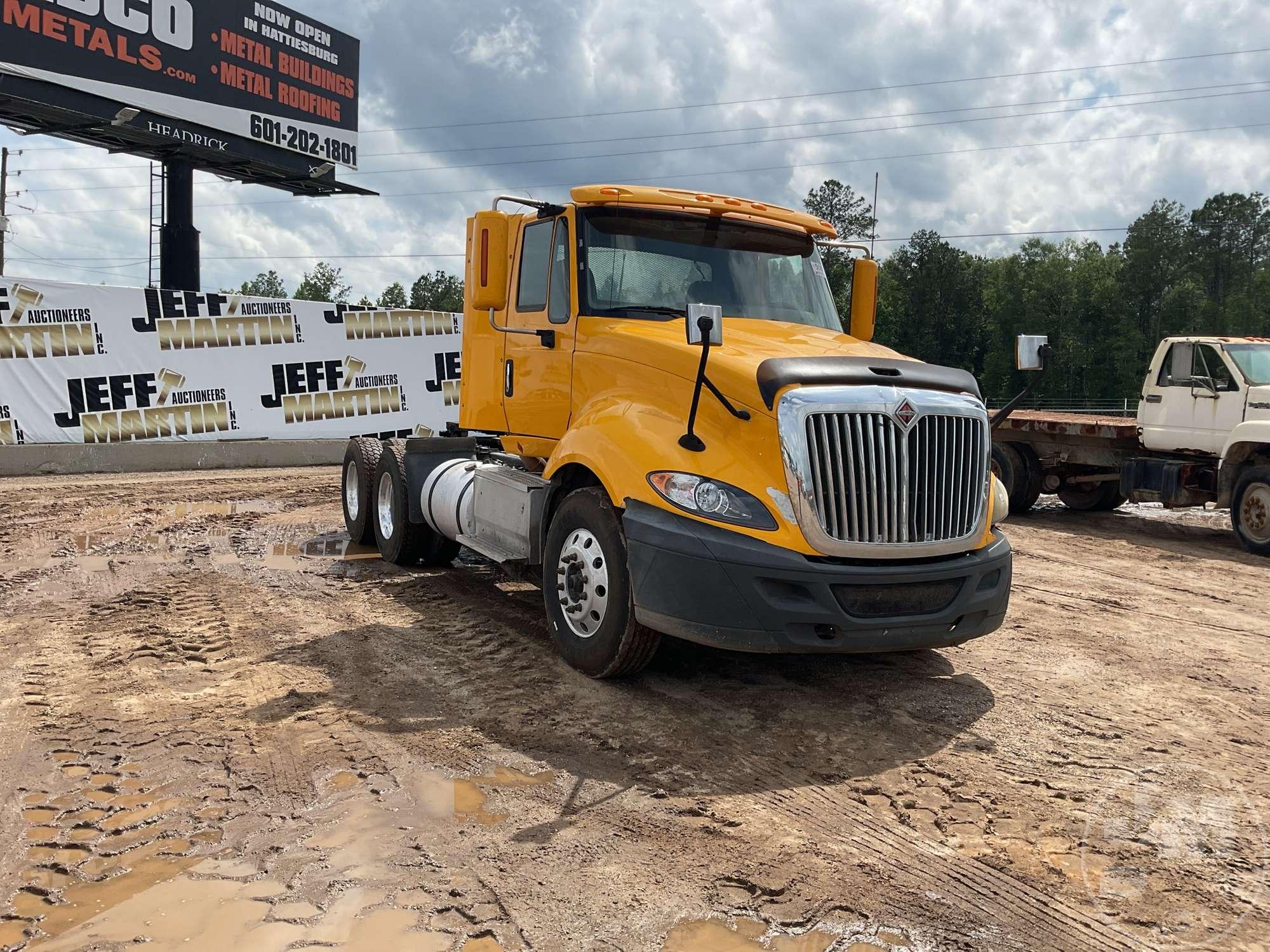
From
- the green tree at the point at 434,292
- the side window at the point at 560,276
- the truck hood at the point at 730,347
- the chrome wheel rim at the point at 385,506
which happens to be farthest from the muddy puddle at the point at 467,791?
the green tree at the point at 434,292

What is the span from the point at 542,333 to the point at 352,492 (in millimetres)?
4280

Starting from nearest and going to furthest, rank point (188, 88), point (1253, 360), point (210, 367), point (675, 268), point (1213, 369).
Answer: point (675, 268) → point (1253, 360) → point (1213, 369) → point (210, 367) → point (188, 88)

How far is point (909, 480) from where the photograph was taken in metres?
4.90

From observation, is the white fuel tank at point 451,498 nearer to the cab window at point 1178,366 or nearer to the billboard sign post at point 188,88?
the cab window at point 1178,366

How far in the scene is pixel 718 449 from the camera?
4.99 metres

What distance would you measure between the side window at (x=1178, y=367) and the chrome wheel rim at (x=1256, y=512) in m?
1.58

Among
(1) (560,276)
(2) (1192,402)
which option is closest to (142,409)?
(1) (560,276)

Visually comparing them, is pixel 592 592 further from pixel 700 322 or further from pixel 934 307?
pixel 934 307

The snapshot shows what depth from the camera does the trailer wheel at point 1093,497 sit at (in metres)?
14.3

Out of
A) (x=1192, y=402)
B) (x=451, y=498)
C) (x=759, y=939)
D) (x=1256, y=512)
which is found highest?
(x=1192, y=402)

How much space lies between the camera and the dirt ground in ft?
10.5

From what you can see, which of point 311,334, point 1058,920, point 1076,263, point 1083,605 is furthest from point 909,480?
point 1076,263

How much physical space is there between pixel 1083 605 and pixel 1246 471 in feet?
15.0

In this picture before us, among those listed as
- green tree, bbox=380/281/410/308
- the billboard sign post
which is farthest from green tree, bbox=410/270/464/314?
the billboard sign post
